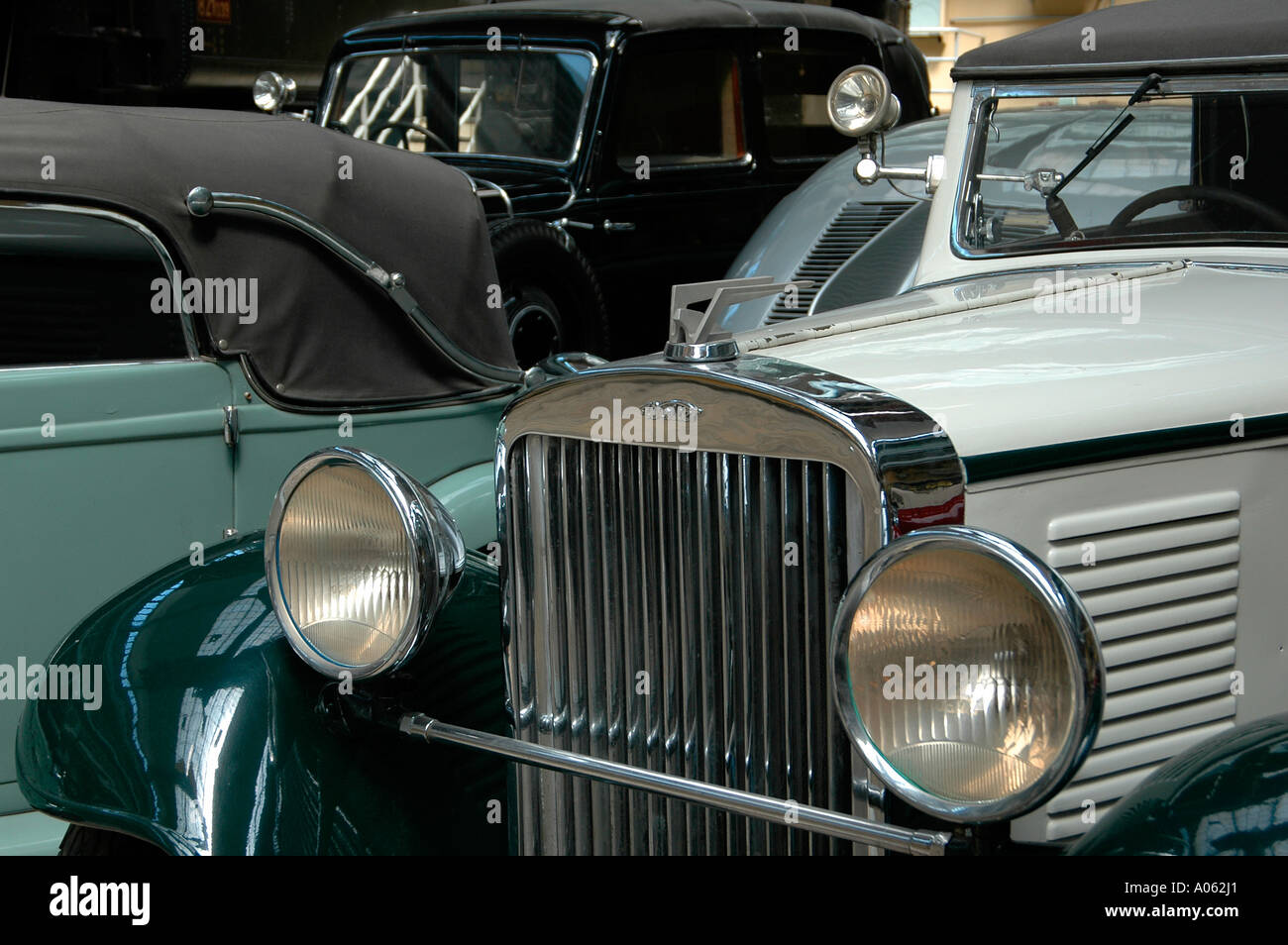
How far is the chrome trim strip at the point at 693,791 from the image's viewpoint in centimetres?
168

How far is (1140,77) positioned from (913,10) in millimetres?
15105

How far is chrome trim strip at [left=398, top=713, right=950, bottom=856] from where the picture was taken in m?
1.68

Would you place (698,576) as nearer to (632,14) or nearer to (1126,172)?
(1126,172)

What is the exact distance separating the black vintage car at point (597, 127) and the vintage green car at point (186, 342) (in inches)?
107

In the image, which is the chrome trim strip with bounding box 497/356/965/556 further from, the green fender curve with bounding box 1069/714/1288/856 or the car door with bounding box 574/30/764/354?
the car door with bounding box 574/30/764/354

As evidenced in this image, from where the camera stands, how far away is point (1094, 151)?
2953mm

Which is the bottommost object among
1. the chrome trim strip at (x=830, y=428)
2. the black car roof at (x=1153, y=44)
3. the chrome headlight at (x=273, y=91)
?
the chrome trim strip at (x=830, y=428)

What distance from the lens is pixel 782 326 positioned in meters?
2.55

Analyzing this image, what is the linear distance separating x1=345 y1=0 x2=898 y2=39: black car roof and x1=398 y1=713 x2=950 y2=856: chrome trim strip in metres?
5.40

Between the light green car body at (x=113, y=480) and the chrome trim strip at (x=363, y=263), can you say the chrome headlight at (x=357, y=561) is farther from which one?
the chrome trim strip at (x=363, y=263)

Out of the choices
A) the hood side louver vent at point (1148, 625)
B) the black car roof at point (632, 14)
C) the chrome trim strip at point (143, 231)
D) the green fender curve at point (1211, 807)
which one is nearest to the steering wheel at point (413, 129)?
the black car roof at point (632, 14)

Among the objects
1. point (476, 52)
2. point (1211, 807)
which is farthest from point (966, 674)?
point (476, 52)
